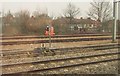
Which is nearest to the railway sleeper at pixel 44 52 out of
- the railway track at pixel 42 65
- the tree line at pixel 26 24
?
the railway track at pixel 42 65

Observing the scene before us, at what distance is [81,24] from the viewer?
45.4 metres

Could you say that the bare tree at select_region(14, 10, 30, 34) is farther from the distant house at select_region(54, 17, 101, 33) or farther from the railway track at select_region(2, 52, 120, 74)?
the railway track at select_region(2, 52, 120, 74)

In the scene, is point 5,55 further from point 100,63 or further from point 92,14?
point 92,14

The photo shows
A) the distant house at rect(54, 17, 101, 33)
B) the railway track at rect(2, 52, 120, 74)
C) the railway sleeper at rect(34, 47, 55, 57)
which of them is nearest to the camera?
the railway track at rect(2, 52, 120, 74)

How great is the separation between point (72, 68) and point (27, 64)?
1631mm

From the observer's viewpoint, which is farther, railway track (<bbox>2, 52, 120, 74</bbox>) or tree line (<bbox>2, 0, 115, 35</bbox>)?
tree line (<bbox>2, 0, 115, 35</bbox>)

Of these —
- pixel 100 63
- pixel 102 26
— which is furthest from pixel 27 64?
pixel 102 26

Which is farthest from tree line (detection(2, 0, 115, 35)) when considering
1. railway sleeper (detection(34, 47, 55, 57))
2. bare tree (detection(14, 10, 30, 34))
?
railway sleeper (detection(34, 47, 55, 57))

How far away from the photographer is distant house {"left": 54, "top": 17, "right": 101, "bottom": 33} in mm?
38969

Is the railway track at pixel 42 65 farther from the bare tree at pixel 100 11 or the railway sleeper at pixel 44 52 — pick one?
the bare tree at pixel 100 11

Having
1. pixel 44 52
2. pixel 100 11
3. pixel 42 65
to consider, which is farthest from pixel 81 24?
pixel 42 65

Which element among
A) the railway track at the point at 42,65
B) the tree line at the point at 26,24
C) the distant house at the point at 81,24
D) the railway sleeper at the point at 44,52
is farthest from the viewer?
the distant house at the point at 81,24

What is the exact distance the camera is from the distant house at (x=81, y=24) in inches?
1534

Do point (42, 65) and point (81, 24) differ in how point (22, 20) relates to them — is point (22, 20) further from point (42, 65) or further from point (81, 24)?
point (42, 65)
